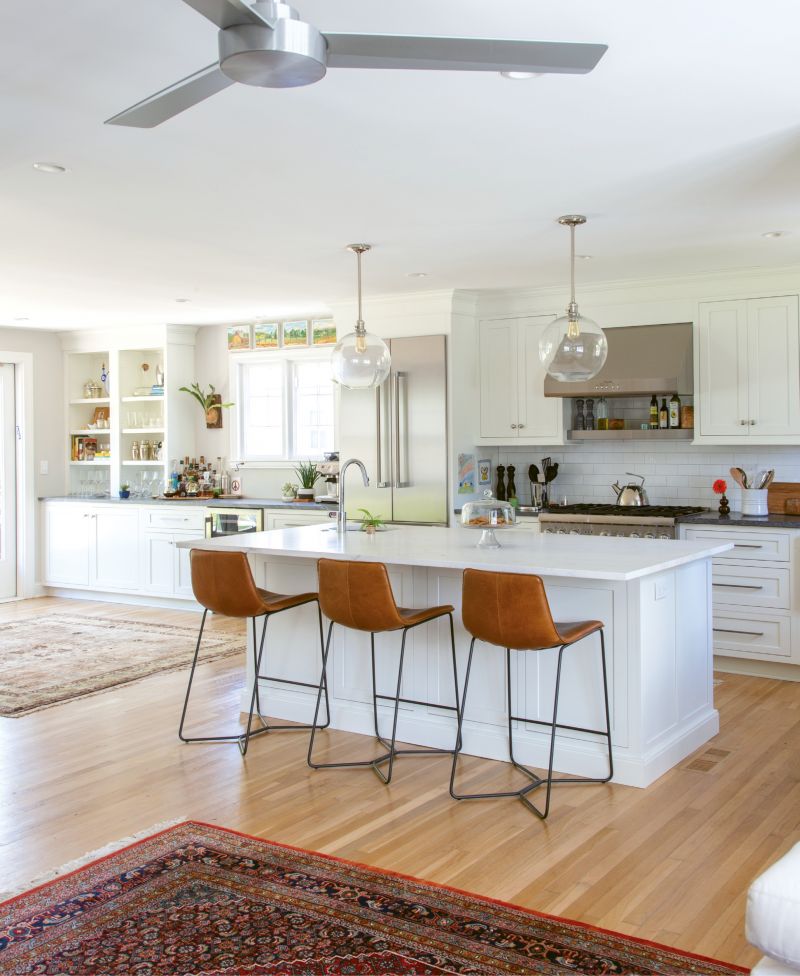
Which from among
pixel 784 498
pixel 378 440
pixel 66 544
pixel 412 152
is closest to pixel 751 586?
pixel 784 498

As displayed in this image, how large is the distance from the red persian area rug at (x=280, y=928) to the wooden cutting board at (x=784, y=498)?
13.2 feet

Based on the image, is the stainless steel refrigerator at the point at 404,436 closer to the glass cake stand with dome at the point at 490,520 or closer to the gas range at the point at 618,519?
the gas range at the point at 618,519

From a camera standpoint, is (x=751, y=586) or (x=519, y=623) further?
(x=751, y=586)

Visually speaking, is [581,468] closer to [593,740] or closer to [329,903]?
[593,740]

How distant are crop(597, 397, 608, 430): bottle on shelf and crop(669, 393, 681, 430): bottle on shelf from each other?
0.49 meters

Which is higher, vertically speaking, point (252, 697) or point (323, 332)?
point (323, 332)

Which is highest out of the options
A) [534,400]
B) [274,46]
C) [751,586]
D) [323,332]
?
[323,332]

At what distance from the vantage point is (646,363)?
6137 millimetres

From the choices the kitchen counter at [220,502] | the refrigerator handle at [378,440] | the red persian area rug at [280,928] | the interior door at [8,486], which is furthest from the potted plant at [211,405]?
the red persian area rug at [280,928]

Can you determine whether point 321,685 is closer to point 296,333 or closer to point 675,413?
point 675,413

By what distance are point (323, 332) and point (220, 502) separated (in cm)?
166

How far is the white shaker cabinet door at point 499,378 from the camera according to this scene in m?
6.77

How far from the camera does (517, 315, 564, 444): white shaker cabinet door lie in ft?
21.8

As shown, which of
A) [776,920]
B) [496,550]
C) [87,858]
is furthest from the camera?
[496,550]
